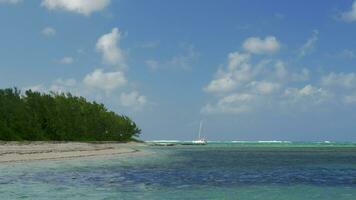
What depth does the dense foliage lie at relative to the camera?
401ft

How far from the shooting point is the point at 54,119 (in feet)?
461

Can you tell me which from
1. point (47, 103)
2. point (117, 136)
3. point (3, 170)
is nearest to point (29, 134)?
point (47, 103)

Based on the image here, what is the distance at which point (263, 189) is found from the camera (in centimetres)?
3297

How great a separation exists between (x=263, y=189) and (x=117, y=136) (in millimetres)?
158240

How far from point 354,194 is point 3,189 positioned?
20583 millimetres

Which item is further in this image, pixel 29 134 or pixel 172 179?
pixel 29 134

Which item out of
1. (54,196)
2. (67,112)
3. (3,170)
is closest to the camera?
(54,196)

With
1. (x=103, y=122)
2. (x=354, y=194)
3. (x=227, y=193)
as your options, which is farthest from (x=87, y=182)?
(x=103, y=122)

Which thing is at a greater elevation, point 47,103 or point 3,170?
point 47,103

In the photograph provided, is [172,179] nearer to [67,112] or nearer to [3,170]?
[3,170]

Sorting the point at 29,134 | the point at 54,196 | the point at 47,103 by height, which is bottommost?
the point at 54,196

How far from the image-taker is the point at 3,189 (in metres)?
30.5

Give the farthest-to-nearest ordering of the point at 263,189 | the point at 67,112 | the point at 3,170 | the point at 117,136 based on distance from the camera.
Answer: the point at 117,136 → the point at 67,112 → the point at 3,170 → the point at 263,189

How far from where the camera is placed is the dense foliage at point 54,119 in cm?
12215
